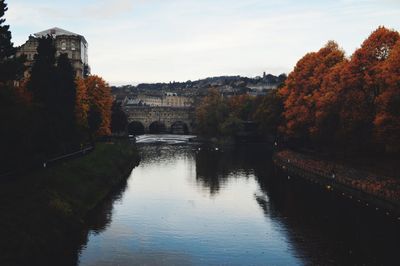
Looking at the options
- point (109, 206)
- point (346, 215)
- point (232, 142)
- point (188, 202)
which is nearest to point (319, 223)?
point (346, 215)

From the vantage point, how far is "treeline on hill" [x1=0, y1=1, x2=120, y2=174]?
42.3m

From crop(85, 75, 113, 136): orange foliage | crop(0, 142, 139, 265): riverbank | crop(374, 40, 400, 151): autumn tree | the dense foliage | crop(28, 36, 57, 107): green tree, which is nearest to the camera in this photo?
crop(0, 142, 139, 265): riverbank

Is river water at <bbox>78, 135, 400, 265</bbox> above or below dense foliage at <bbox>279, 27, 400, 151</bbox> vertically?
below

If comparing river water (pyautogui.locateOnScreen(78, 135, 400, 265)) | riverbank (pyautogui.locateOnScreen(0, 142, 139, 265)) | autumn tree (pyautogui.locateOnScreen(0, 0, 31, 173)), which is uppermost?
autumn tree (pyautogui.locateOnScreen(0, 0, 31, 173))

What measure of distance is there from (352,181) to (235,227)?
18257 millimetres

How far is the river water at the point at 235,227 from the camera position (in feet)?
115

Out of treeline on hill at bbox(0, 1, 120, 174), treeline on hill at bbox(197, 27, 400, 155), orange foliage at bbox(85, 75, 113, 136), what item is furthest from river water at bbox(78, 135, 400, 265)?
orange foliage at bbox(85, 75, 113, 136)

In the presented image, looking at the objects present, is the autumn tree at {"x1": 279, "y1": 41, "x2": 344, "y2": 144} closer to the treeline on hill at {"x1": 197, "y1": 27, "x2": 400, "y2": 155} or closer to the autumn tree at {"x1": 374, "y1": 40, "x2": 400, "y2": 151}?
the treeline on hill at {"x1": 197, "y1": 27, "x2": 400, "y2": 155}

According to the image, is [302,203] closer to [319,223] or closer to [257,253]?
[319,223]

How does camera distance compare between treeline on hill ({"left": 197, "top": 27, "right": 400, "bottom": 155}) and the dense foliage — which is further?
treeline on hill ({"left": 197, "top": 27, "right": 400, "bottom": 155})

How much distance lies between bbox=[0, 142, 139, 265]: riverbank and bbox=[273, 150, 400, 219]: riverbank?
24.6 metres

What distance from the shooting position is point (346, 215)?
46.9m

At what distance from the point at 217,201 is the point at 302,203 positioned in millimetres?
8341

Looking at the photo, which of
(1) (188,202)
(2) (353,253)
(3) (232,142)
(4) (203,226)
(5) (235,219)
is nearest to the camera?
(2) (353,253)
